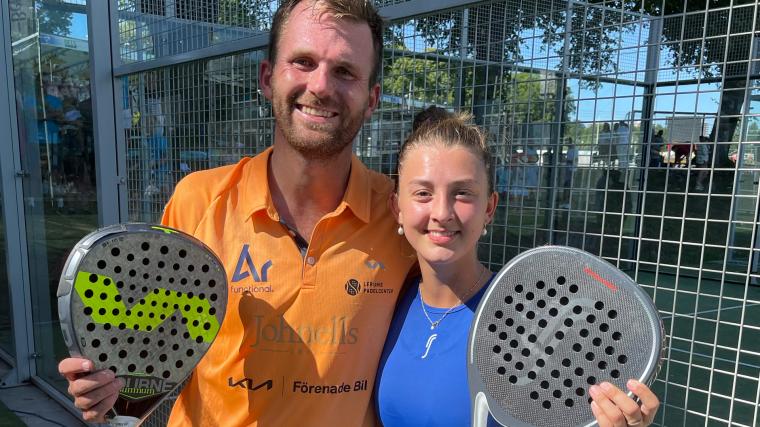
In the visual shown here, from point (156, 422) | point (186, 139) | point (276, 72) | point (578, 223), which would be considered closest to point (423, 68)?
point (276, 72)

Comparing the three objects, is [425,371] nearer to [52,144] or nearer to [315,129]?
[315,129]

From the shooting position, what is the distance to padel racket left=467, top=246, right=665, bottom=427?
3.42ft

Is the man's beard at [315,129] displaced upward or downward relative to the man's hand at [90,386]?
upward

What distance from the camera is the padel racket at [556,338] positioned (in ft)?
3.42

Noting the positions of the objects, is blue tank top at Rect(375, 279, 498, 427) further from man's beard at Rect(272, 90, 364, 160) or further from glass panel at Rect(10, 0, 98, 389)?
glass panel at Rect(10, 0, 98, 389)

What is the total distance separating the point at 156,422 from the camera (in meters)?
3.25

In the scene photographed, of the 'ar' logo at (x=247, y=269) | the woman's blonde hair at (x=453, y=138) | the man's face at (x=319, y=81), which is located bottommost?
the 'ar' logo at (x=247, y=269)

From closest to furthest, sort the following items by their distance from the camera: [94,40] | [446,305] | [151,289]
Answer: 1. [151,289]
2. [446,305]
3. [94,40]

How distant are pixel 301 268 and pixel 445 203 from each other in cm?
45

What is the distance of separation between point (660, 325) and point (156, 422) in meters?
3.01

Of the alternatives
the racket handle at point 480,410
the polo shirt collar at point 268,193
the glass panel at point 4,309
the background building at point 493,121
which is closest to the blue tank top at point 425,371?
the racket handle at point 480,410

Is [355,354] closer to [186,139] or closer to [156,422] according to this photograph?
[186,139]

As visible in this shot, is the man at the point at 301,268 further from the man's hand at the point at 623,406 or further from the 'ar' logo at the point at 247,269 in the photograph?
the man's hand at the point at 623,406

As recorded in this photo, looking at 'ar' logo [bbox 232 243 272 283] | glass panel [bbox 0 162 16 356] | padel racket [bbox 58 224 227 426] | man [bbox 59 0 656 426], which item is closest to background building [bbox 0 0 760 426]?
glass panel [bbox 0 162 16 356]
